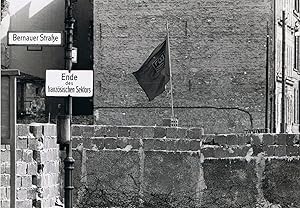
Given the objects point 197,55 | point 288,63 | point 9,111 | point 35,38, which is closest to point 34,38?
point 35,38

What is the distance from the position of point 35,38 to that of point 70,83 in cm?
86

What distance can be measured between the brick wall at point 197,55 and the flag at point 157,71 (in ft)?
33.4

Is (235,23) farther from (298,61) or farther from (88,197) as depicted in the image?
(88,197)

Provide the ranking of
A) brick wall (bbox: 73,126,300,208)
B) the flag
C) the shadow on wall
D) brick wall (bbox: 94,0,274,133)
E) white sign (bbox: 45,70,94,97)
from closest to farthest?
white sign (bbox: 45,70,94,97) < brick wall (bbox: 73,126,300,208) < the flag < the shadow on wall < brick wall (bbox: 94,0,274,133)

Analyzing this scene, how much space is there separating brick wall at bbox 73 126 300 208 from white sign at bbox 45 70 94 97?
4.45 m

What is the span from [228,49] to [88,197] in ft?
81.7

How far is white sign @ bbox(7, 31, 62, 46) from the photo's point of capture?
49.2ft

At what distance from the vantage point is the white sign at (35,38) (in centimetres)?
1498

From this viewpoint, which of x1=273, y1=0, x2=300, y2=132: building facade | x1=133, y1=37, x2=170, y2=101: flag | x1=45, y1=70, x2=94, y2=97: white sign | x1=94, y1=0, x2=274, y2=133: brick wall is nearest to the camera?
x1=45, y1=70, x2=94, y2=97: white sign

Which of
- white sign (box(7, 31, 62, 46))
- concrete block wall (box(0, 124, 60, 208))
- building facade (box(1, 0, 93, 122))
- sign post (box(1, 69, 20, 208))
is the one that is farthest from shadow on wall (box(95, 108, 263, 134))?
sign post (box(1, 69, 20, 208))

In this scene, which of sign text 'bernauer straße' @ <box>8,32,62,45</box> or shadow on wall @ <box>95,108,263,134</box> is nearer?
sign text 'bernauer straße' @ <box>8,32,62,45</box>

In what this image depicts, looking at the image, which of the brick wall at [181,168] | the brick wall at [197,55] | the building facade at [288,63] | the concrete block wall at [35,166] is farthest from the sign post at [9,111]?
the building facade at [288,63]

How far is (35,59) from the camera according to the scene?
49.0 metres

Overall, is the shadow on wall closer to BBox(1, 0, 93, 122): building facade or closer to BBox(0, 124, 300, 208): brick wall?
BBox(1, 0, 93, 122): building facade
